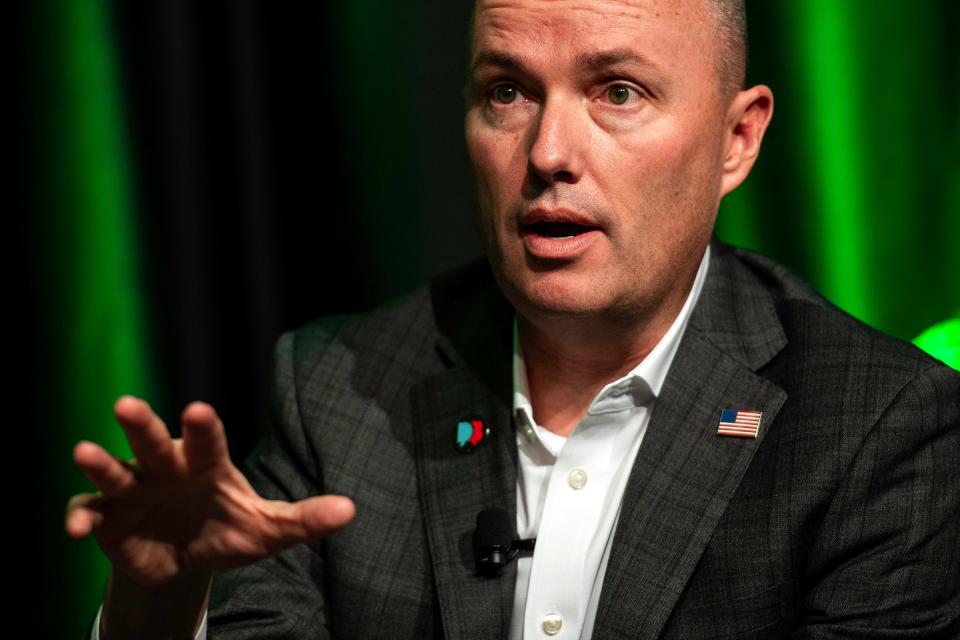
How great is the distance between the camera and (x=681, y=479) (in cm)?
190

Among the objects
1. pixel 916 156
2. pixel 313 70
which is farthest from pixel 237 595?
pixel 916 156

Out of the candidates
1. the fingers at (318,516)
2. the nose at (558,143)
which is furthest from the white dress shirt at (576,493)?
the fingers at (318,516)

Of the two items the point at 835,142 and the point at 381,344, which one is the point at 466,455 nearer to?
the point at 381,344

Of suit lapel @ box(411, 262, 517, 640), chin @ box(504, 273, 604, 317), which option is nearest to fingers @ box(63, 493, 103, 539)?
suit lapel @ box(411, 262, 517, 640)

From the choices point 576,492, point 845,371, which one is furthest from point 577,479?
point 845,371

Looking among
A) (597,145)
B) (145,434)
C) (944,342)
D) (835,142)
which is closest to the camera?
(145,434)

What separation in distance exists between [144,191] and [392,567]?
124 centimetres

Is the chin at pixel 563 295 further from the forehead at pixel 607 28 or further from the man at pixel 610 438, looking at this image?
the forehead at pixel 607 28

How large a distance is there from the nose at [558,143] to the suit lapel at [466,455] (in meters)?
0.42

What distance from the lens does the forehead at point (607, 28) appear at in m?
1.86

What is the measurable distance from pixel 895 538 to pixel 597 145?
722 millimetres

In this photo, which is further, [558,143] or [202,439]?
[558,143]

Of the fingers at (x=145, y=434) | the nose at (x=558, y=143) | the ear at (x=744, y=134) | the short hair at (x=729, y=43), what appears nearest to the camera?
the fingers at (x=145, y=434)

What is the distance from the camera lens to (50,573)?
2.86m
